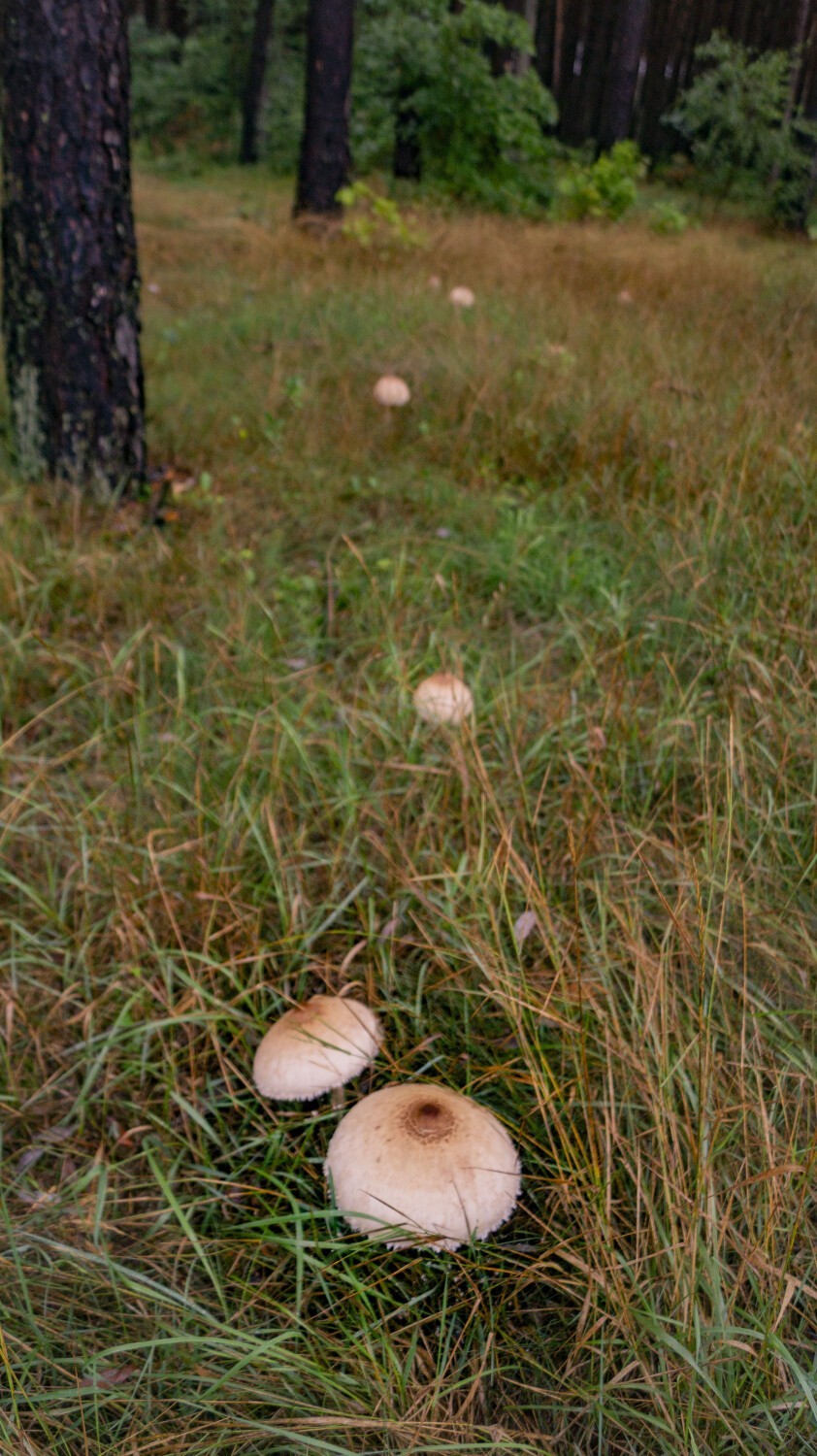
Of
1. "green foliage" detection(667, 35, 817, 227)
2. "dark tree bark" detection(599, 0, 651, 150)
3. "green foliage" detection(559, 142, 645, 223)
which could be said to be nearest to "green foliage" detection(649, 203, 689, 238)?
"green foliage" detection(559, 142, 645, 223)

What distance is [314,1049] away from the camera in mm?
1551

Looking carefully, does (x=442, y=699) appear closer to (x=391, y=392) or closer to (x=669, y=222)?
(x=391, y=392)

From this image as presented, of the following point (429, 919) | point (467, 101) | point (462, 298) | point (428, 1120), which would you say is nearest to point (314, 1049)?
point (428, 1120)

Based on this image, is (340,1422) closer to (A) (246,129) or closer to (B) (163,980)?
(B) (163,980)

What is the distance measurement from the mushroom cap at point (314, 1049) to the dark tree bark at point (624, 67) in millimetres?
12831

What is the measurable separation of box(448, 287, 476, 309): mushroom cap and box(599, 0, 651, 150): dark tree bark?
7841mm

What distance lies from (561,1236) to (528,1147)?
128mm

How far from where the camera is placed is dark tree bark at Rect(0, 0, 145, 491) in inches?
122

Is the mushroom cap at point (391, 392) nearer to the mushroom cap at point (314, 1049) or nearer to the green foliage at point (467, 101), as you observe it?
the mushroom cap at point (314, 1049)

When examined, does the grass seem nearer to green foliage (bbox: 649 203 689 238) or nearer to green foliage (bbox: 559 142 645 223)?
green foliage (bbox: 649 203 689 238)

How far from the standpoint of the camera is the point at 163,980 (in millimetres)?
1864

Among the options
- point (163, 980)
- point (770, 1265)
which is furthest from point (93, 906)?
point (770, 1265)

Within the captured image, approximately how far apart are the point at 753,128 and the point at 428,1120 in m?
11.3

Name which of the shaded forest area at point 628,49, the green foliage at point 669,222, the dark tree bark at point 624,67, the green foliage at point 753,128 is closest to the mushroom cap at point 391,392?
the green foliage at point 669,222
